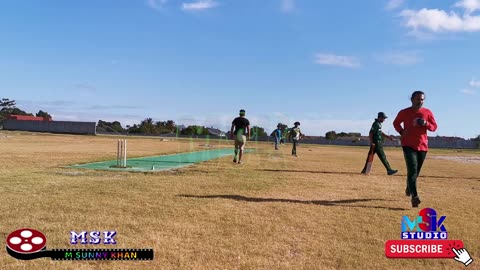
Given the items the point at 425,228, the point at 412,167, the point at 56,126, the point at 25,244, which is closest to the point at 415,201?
the point at 412,167

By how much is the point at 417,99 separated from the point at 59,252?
19.1 ft

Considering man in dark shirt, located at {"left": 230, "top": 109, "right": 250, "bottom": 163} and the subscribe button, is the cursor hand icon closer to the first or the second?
the subscribe button

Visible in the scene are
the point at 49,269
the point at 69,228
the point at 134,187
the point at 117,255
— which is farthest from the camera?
the point at 134,187

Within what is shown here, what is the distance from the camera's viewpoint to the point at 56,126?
79562 mm

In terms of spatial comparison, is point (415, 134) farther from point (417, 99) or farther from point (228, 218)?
point (228, 218)

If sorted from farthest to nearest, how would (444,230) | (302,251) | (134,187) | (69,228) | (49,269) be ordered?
1. (134,187)
2. (444,230)
3. (69,228)
4. (302,251)
5. (49,269)

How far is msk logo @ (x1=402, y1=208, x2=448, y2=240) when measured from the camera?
4969mm

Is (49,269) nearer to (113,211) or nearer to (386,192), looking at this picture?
(113,211)

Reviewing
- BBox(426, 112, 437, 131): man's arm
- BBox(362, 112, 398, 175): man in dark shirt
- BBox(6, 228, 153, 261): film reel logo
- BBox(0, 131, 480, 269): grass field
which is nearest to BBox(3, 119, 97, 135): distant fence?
BBox(362, 112, 398, 175): man in dark shirt

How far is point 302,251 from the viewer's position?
14.1 ft

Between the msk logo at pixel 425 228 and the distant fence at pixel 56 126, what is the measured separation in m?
78.4

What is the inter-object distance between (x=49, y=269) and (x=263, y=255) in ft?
6.54

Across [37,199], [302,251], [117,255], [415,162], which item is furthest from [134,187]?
[415,162]

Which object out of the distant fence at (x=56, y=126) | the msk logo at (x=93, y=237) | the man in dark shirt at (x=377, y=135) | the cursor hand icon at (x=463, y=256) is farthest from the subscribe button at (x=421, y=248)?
the distant fence at (x=56, y=126)
